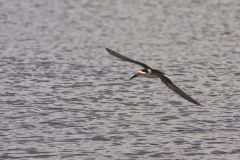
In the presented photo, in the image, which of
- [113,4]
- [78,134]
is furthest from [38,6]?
[78,134]

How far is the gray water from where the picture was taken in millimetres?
17453

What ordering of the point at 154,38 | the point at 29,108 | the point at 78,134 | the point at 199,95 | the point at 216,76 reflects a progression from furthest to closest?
the point at 154,38, the point at 216,76, the point at 199,95, the point at 29,108, the point at 78,134

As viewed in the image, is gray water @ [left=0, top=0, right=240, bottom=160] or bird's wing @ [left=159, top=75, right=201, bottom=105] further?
gray water @ [left=0, top=0, right=240, bottom=160]

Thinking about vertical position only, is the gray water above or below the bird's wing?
below

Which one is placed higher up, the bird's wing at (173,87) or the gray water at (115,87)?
the bird's wing at (173,87)

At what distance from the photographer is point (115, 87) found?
23844 millimetres

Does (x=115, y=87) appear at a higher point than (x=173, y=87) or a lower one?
lower

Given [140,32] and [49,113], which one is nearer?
[49,113]

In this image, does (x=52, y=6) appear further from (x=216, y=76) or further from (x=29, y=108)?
(x=29, y=108)

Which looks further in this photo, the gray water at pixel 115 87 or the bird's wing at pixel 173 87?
the gray water at pixel 115 87

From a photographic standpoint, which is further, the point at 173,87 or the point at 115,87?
the point at 115,87

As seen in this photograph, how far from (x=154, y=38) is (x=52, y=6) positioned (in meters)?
13.9

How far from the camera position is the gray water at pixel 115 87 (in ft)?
57.3

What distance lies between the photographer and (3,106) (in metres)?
21.1
